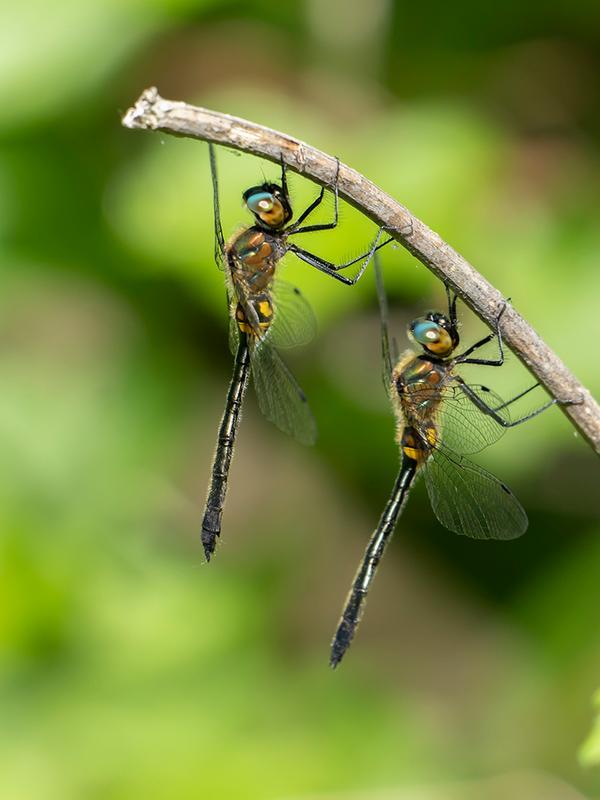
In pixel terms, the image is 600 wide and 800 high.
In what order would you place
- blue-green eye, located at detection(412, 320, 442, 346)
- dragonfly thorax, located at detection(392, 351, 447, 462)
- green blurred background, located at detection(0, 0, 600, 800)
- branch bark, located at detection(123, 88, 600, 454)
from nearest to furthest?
branch bark, located at detection(123, 88, 600, 454), blue-green eye, located at detection(412, 320, 442, 346), dragonfly thorax, located at detection(392, 351, 447, 462), green blurred background, located at detection(0, 0, 600, 800)

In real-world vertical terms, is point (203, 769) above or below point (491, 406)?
below

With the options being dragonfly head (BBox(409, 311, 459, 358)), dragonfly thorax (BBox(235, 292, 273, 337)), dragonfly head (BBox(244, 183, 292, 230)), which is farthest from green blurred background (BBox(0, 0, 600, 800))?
dragonfly head (BBox(244, 183, 292, 230))

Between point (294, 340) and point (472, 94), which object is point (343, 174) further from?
point (472, 94)

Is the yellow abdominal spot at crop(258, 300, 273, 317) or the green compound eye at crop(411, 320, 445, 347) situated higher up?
the yellow abdominal spot at crop(258, 300, 273, 317)

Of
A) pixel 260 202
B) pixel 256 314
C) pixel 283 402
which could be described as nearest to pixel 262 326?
pixel 256 314

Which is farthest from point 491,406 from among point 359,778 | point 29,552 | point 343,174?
point 29,552

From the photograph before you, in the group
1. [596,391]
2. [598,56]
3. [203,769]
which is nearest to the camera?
[203,769]

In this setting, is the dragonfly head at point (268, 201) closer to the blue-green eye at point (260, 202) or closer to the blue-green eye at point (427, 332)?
the blue-green eye at point (260, 202)

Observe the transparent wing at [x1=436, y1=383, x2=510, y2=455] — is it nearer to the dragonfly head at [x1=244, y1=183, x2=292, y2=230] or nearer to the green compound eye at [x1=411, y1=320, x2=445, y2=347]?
the green compound eye at [x1=411, y1=320, x2=445, y2=347]
